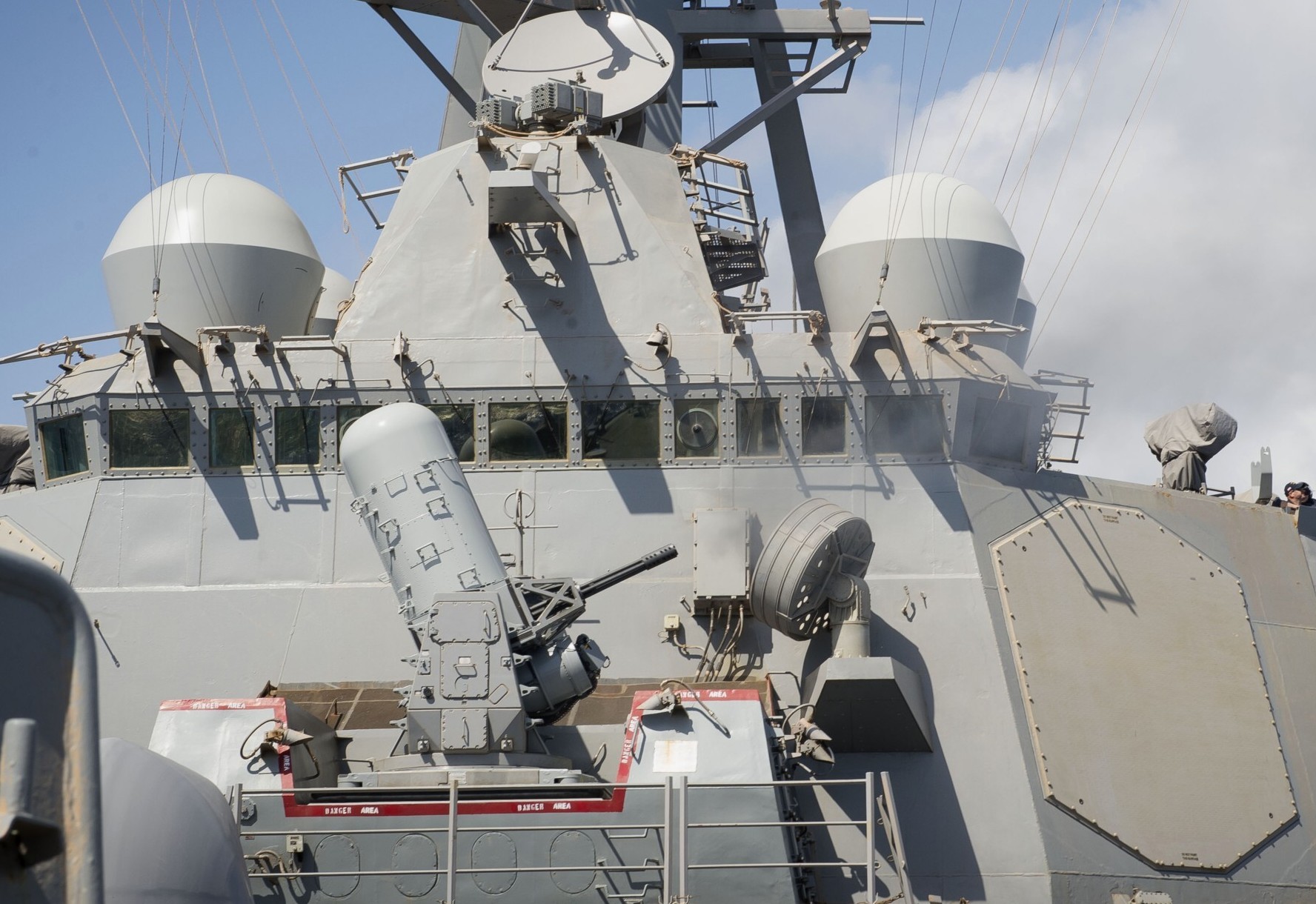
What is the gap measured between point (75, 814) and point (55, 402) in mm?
9870

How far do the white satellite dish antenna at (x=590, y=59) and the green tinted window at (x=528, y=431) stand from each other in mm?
3296

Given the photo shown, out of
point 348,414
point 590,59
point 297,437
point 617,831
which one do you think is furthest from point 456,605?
point 590,59

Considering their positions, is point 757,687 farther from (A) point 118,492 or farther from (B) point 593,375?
(A) point 118,492

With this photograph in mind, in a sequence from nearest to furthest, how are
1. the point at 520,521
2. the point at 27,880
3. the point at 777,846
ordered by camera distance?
the point at 27,880 → the point at 777,846 → the point at 520,521

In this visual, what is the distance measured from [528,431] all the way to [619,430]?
70cm

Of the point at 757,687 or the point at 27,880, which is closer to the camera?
the point at 27,880

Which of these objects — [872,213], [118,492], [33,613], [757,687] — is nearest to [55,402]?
[118,492]

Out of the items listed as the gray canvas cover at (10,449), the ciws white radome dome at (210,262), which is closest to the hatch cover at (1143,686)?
the ciws white radome dome at (210,262)

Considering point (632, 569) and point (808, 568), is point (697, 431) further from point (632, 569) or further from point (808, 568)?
point (632, 569)

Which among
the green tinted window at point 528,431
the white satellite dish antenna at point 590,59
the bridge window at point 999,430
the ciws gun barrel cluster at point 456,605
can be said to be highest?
the white satellite dish antenna at point 590,59

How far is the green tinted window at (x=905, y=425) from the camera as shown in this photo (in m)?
11.3

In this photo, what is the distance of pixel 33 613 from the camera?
2.86m

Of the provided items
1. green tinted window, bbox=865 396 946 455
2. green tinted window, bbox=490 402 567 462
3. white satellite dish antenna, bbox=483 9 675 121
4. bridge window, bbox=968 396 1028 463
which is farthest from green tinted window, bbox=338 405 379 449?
bridge window, bbox=968 396 1028 463

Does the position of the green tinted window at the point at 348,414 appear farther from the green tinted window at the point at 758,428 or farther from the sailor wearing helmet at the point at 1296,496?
the sailor wearing helmet at the point at 1296,496
